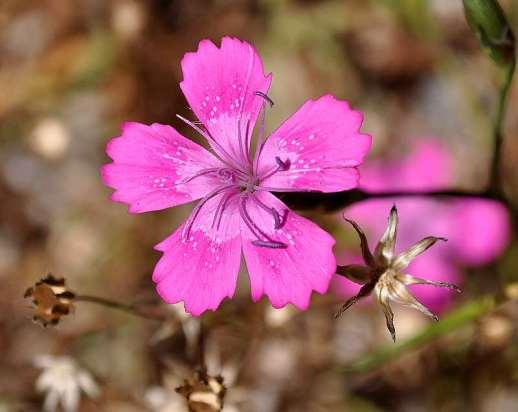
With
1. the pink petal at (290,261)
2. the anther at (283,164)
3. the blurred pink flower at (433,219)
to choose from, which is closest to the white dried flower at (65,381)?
the pink petal at (290,261)

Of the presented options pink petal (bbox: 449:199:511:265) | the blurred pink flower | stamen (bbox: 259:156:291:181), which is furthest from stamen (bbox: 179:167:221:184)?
pink petal (bbox: 449:199:511:265)

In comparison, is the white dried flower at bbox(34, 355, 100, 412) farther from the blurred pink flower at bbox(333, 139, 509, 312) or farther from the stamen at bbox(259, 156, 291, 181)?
the blurred pink flower at bbox(333, 139, 509, 312)

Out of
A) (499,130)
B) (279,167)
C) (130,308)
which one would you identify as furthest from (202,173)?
(499,130)

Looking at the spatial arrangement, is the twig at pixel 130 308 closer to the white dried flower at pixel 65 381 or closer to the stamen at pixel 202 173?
the white dried flower at pixel 65 381

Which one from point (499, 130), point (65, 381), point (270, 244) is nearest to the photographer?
point (270, 244)

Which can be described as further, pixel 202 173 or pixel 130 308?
pixel 130 308

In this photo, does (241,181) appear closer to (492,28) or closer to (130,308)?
(130,308)

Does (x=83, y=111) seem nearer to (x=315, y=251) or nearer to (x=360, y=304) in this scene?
(x=360, y=304)
